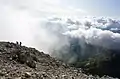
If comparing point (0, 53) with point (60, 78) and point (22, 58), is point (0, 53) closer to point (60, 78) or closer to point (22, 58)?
point (22, 58)

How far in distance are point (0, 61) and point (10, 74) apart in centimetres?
536

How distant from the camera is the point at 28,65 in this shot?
24.0m

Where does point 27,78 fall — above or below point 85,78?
above

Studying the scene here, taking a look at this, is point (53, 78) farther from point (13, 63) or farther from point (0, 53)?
point (0, 53)

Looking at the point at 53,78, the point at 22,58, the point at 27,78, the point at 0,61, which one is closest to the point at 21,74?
the point at 27,78

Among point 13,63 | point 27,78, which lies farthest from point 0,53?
point 27,78

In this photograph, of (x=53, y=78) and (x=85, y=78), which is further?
(x=85, y=78)

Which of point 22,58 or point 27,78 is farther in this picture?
point 22,58

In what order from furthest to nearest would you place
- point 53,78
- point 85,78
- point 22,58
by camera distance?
point 85,78, point 22,58, point 53,78

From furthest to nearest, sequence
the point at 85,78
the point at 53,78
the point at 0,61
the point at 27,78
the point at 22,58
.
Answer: the point at 85,78 → the point at 22,58 → the point at 0,61 → the point at 53,78 → the point at 27,78

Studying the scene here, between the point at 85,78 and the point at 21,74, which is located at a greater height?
the point at 21,74

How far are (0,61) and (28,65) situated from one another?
2.72 meters

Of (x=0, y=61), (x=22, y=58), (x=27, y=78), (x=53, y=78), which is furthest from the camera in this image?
(x=22, y=58)

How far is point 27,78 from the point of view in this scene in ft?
57.4
